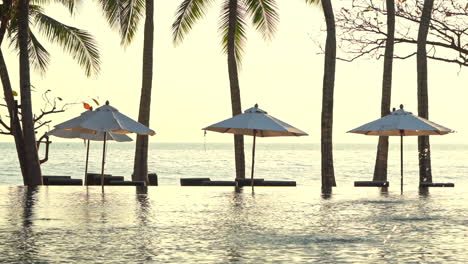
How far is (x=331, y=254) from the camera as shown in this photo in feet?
37.8

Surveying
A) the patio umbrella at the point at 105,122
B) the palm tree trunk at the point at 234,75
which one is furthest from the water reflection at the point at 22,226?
the palm tree trunk at the point at 234,75

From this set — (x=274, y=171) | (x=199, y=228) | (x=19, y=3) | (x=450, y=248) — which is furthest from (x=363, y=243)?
(x=274, y=171)

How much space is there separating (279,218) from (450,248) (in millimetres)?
4736

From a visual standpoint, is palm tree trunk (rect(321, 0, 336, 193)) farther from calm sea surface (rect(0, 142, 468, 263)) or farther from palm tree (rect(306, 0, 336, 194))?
calm sea surface (rect(0, 142, 468, 263))

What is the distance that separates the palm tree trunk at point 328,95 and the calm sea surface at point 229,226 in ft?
8.15

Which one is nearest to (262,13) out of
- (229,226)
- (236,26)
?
(236,26)

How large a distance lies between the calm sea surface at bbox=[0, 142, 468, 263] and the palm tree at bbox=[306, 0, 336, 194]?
8.14 feet

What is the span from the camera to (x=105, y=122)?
74.4 ft

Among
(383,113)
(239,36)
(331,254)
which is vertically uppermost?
(239,36)

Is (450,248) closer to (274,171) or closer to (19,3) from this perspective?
(19,3)

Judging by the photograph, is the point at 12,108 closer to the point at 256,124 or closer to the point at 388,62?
the point at 256,124

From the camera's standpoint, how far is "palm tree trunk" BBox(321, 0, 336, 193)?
1096 inches

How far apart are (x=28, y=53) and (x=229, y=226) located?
665 inches

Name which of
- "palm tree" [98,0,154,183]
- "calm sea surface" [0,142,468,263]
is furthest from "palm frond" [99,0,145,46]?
"calm sea surface" [0,142,468,263]
